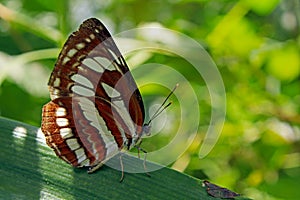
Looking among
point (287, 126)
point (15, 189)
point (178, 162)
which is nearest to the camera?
point (15, 189)

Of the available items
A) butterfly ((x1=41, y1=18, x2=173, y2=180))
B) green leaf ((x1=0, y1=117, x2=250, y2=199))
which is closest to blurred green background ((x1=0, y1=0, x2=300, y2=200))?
butterfly ((x1=41, y1=18, x2=173, y2=180))

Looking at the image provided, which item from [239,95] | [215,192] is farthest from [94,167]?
[239,95]

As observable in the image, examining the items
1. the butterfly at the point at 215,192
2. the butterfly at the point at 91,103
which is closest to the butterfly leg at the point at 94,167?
the butterfly at the point at 91,103

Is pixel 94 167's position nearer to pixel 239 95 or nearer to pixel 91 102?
pixel 91 102

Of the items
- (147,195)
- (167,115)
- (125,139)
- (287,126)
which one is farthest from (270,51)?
(147,195)

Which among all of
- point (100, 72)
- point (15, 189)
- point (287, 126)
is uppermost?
point (287, 126)

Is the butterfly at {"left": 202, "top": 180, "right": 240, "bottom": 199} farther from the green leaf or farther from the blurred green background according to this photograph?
the blurred green background

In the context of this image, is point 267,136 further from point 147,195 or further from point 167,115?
point 147,195

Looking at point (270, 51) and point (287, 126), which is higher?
point (270, 51)

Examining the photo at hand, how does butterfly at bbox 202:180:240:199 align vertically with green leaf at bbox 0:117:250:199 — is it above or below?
above
